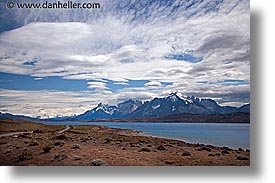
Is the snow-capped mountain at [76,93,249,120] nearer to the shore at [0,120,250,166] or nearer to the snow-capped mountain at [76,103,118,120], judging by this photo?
the snow-capped mountain at [76,103,118,120]

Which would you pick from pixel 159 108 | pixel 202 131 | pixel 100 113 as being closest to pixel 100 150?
pixel 100 113

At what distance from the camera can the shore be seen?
436cm

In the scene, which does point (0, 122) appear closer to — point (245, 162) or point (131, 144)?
point (131, 144)

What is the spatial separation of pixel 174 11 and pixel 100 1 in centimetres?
75

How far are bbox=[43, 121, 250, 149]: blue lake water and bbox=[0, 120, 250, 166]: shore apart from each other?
0.05 metres

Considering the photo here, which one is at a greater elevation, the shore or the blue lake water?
the blue lake water

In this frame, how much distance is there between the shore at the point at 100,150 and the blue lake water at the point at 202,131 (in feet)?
0.17

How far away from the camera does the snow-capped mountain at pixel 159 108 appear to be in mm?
4422

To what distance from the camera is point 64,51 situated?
Result: 14.8ft

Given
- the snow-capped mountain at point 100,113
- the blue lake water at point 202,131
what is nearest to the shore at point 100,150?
the blue lake water at point 202,131

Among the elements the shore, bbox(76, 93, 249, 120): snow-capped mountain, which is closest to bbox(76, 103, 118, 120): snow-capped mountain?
bbox(76, 93, 249, 120): snow-capped mountain

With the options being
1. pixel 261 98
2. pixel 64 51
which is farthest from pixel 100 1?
pixel 261 98

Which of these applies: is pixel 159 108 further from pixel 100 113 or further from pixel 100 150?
pixel 100 150

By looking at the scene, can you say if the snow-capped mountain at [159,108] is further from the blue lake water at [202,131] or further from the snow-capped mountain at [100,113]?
the blue lake water at [202,131]
